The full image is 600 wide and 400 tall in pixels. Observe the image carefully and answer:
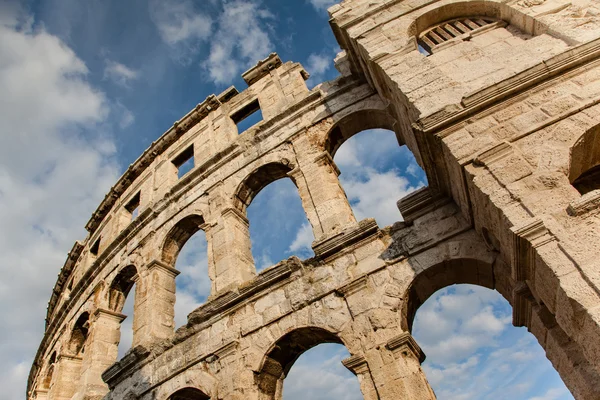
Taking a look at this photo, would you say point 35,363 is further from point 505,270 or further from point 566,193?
point 566,193

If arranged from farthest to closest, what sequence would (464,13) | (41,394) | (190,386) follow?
Answer: 1. (41,394)
2. (464,13)
3. (190,386)

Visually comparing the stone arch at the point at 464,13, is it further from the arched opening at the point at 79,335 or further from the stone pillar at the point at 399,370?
the arched opening at the point at 79,335

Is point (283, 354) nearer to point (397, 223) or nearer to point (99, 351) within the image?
point (397, 223)

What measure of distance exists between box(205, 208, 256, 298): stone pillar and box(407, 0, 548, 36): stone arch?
4795 millimetres

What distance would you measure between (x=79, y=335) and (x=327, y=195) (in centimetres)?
830

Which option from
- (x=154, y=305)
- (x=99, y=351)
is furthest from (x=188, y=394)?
(x=99, y=351)

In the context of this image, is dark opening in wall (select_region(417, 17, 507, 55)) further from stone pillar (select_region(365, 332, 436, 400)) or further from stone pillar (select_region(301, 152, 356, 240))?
stone pillar (select_region(365, 332, 436, 400))

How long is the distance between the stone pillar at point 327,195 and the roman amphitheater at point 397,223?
0.03 meters

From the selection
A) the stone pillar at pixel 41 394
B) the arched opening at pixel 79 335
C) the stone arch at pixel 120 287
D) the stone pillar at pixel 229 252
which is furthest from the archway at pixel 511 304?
the stone pillar at pixel 41 394

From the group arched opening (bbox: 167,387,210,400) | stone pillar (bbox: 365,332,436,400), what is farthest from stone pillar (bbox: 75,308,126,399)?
stone pillar (bbox: 365,332,436,400)

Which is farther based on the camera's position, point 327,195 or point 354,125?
point 354,125

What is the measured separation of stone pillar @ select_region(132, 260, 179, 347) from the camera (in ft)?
27.5

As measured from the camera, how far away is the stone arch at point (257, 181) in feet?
30.4

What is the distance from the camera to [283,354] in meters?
6.62
